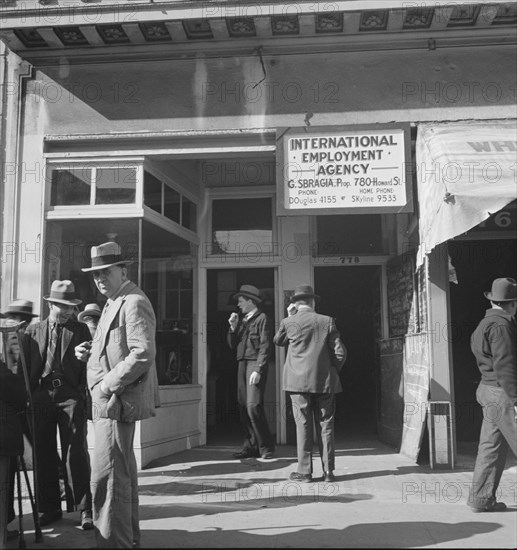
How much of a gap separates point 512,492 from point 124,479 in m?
3.89

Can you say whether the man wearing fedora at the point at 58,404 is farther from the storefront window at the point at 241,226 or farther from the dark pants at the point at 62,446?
the storefront window at the point at 241,226

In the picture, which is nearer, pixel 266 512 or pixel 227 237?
pixel 266 512

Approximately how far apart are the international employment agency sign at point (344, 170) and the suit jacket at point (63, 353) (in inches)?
124

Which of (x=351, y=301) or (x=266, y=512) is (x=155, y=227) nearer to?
(x=266, y=512)

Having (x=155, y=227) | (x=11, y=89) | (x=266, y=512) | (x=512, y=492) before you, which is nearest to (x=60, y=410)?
(x=266, y=512)

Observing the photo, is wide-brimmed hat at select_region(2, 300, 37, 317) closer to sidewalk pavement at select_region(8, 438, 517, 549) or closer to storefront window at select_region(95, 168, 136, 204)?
sidewalk pavement at select_region(8, 438, 517, 549)

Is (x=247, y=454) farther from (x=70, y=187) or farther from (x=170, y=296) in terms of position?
(x=70, y=187)

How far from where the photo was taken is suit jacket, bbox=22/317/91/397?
5.30 metres

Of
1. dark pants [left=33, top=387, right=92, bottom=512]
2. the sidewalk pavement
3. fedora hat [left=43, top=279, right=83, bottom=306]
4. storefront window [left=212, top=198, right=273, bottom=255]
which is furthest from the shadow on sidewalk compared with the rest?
storefront window [left=212, top=198, right=273, bottom=255]

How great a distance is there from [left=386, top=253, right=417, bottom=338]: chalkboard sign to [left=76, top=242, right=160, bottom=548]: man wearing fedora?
4.53 metres

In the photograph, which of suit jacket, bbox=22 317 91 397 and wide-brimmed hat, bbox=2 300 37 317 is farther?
wide-brimmed hat, bbox=2 300 37 317

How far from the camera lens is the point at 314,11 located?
7.50 metres

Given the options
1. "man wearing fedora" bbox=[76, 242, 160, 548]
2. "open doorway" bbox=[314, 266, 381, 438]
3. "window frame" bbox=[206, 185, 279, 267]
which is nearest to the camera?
"man wearing fedora" bbox=[76, 242, 160, 548]

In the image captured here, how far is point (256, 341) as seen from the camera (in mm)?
8180
